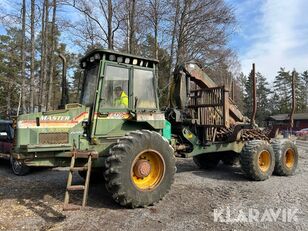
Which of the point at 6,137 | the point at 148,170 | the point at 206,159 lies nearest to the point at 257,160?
the point at 206,159

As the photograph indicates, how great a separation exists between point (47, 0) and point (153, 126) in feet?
46.8

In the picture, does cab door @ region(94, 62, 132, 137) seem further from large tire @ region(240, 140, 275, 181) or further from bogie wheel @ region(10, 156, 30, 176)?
bogie wheel @ region(10, 156, 30, 176)

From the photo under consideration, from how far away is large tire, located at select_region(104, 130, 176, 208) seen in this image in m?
5.86

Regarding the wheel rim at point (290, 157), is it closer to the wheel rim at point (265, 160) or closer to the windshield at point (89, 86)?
the wheel rim at point (265, 160)

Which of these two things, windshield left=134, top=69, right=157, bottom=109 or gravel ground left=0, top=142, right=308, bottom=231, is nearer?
gravel ground left=0, top=142, right=308, bottom=231

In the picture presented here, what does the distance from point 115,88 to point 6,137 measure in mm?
6509

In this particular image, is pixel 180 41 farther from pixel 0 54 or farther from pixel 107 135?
pixel 0 54

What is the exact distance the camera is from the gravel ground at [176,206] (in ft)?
17.0

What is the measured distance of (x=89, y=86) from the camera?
7.18 m

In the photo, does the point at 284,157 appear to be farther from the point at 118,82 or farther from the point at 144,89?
the point at 118,82

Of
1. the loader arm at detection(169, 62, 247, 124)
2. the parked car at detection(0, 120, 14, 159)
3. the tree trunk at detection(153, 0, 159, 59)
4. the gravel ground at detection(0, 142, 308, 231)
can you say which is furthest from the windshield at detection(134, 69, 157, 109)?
the tree trunk at detection(153, 0, 159, 59)

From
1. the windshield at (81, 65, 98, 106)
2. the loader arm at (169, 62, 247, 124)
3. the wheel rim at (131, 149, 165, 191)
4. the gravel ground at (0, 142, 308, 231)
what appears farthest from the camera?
the loader arm at (169, 62, 247, 124)

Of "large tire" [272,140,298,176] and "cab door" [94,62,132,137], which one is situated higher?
"cab door" [94,62,132,137]

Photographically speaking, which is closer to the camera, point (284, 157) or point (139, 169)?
point (139, 169)
